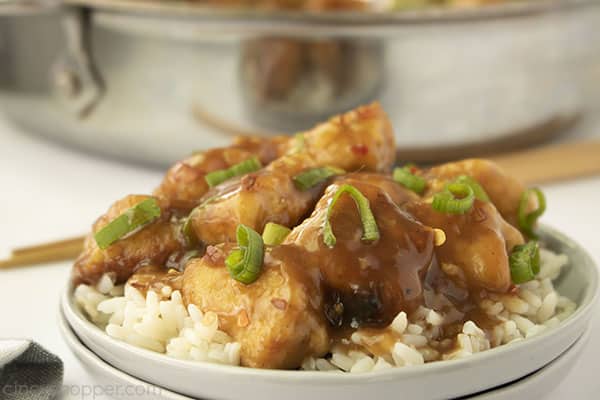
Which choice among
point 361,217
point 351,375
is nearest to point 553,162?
point 361,217

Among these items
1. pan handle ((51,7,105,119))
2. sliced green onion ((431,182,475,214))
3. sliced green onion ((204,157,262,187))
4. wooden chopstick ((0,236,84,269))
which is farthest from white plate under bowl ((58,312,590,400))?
pan handle ((51,7,105,119))

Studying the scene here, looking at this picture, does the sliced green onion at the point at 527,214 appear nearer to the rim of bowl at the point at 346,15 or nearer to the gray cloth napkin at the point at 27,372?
the gray cloth napkin at the point at 27,372

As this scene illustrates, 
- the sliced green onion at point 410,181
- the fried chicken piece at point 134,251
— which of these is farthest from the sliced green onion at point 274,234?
the sliced green onion at point 410,181

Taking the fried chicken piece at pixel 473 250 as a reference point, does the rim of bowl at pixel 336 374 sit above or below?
below

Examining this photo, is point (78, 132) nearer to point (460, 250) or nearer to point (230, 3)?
point (230, 3)

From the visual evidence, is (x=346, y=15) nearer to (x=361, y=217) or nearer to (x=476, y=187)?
(x=476, y=187)

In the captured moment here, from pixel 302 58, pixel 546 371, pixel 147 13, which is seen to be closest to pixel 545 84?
pixel 302 58

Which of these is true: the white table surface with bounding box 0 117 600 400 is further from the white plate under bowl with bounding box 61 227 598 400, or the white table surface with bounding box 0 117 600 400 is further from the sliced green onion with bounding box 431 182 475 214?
the sliced green onion with bounding box 431 182 475 214
